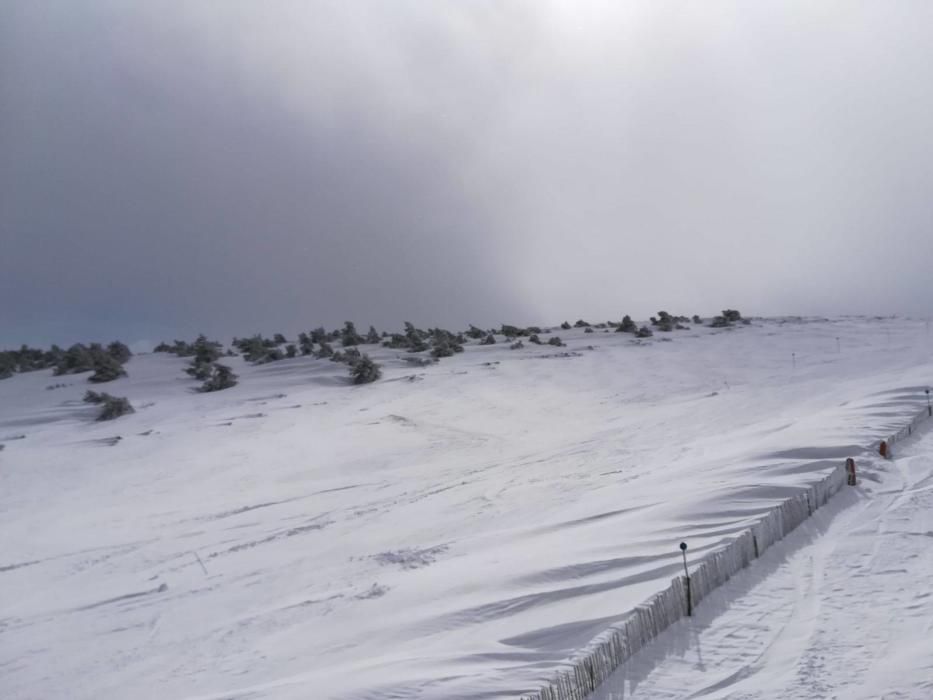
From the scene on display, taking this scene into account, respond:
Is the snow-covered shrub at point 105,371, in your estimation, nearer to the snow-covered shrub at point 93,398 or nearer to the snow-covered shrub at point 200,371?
the snow-covered shrub at point 200,371

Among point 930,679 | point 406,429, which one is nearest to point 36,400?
point 406,429

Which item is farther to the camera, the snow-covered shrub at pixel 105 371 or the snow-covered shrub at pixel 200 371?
the snow-covered shrub at pixel 200 371

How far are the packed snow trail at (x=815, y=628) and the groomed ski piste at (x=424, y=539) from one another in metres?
0.04

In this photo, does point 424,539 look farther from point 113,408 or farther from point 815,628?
point 113,408

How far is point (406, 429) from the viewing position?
2194 cm

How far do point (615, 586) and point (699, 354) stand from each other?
2933 centimetres

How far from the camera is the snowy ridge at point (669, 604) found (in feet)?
23.7

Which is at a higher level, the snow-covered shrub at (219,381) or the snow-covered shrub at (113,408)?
the snow-covered shrub at (219,381)

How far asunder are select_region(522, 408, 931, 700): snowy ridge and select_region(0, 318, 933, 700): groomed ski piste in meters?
0.18

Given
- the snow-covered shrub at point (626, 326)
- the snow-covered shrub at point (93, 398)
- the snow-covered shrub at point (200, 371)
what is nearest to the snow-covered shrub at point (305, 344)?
the snow-covered shrub at point (200, 371)

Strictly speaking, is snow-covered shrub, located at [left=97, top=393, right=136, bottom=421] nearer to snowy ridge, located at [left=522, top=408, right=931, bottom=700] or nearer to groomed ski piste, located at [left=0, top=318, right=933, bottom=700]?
groomed ski piste, located at [left=0, top=318, right=933, bottom=700]

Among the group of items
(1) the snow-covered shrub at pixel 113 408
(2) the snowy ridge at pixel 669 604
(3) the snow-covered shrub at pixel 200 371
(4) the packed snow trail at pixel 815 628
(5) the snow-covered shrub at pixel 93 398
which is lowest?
(4) the packed snow trail at pixel 815 628

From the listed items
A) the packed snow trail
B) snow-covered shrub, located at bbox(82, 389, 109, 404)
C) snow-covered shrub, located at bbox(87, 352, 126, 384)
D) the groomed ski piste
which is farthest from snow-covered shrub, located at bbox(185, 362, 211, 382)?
the packed snow trail

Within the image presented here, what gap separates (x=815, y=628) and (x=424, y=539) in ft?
23.1
